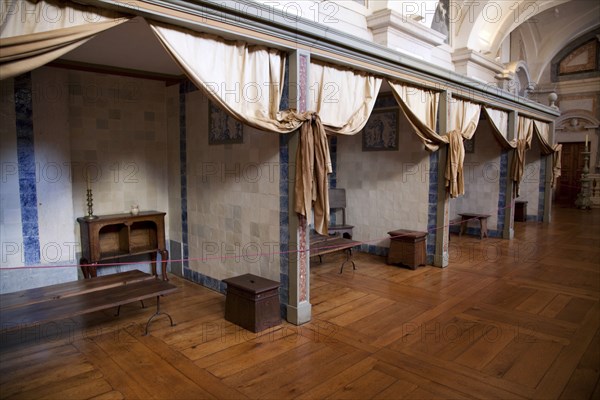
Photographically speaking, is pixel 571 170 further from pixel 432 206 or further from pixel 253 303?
pixel 253 303

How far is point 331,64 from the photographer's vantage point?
379cm

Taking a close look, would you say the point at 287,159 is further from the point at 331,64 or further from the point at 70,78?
the point at 70,78

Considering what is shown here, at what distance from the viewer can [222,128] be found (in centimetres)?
426

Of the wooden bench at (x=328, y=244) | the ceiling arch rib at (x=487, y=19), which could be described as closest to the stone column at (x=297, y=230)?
the wooden bench at (x=328, y=244)

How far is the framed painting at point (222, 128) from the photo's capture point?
4.06 meters

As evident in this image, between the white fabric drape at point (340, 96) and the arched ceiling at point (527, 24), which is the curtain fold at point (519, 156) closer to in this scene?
the arched ceiling at point (527, 24)

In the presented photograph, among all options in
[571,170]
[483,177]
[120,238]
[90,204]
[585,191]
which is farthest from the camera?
[571,170]

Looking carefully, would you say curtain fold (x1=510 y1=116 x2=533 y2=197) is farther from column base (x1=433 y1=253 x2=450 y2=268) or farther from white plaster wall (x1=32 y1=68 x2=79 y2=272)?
white plaster wall (x1=32 y1=68 x2=79 y2=272)

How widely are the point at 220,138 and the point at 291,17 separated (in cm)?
149

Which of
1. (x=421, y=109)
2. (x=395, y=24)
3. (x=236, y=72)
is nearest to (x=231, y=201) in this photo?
(x=236, y=72)

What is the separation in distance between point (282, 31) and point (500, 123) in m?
4.89

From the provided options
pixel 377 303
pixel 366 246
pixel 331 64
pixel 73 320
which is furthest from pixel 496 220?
pixel 73 320

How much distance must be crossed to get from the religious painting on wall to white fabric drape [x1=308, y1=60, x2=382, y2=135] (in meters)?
2.69

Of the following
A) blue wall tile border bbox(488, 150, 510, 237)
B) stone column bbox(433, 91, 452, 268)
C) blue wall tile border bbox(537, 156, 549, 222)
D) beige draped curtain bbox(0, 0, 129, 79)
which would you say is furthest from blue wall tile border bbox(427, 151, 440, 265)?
blue wall tile border bbox(537, 156, 549, 222)
